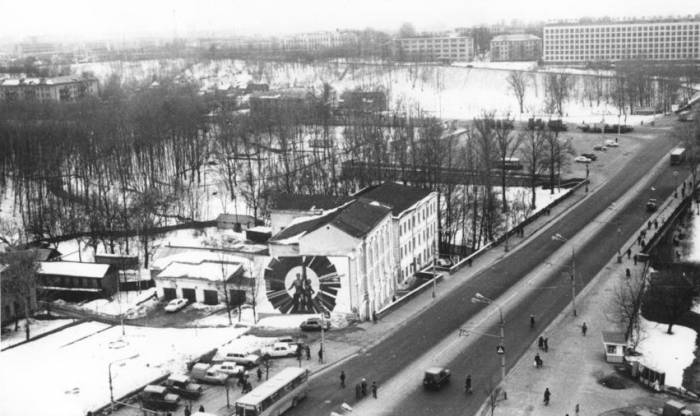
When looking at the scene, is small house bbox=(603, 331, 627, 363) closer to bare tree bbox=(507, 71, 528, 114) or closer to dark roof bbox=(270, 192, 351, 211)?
dark roof bbox=(270, 192, 351, 211)

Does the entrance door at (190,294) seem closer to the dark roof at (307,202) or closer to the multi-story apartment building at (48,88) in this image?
the dark roof at (307,202)

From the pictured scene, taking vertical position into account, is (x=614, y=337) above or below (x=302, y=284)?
below

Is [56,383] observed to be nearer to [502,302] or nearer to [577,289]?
[502,302]

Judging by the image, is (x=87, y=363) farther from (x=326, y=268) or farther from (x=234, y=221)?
(x=234, y=221)

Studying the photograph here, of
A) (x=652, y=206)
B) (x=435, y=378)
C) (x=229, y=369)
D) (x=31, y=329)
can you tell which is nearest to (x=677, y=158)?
(x=652, y=206)

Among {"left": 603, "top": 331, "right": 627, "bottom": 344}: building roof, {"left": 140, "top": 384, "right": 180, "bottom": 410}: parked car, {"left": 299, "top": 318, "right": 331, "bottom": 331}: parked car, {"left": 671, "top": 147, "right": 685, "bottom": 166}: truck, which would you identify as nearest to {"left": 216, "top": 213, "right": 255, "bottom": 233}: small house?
{"left": 299, "top": 318, "right": 331, "bottom": 331}: parked car

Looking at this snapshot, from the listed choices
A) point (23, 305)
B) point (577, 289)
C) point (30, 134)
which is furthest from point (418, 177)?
point (30, 134)

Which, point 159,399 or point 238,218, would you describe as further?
point 238,218
